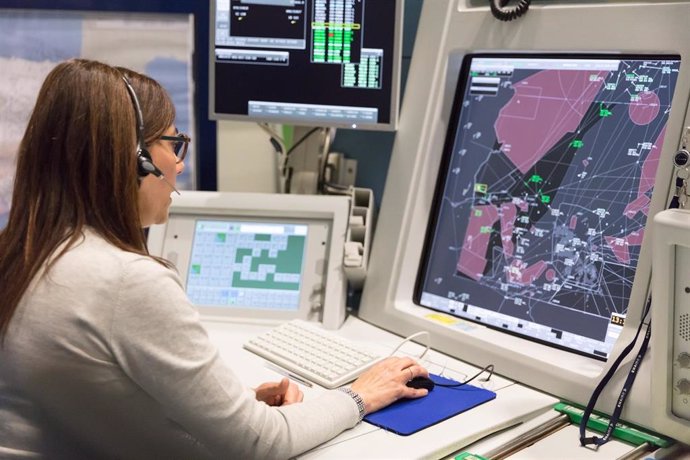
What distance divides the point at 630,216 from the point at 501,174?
310 millimetres

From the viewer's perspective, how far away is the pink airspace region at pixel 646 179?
1390mm

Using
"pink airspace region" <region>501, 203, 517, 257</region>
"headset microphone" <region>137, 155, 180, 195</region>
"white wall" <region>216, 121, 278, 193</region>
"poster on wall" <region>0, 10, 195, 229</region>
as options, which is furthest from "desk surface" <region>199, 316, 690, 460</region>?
"poster on wall" <region>0, 10, 195, 229</region>

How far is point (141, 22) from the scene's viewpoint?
83.1 inches

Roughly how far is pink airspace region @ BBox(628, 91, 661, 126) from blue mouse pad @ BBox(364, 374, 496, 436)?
1.87 feet

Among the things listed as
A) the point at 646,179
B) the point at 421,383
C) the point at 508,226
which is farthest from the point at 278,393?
the point at 646,179

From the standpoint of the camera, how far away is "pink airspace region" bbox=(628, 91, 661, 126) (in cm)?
141

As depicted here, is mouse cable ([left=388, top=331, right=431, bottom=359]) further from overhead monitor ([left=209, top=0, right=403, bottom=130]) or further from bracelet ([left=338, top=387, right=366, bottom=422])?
overhead monitor ([left=209, top=0, right=403, bottom=130])

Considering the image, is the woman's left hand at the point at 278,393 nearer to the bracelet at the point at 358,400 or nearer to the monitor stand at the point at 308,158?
the bracelet at the point at 358,400

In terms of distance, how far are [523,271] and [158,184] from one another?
76cm

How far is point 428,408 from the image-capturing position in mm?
1338


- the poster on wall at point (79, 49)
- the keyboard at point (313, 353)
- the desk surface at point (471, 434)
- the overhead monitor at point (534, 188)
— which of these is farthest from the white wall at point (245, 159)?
the desk surface at point (471, 434)

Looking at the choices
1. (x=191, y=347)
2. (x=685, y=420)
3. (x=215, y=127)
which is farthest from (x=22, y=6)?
(x=685, y=420)

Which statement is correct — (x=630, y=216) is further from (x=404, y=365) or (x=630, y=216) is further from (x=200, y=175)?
(x=200, y=175)

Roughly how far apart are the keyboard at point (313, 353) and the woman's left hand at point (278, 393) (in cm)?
9
